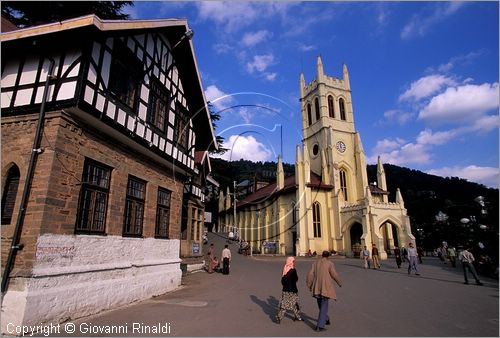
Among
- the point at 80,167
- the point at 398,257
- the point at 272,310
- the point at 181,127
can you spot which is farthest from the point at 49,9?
the point at 398,257

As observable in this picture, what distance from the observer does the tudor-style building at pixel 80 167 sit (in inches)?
276

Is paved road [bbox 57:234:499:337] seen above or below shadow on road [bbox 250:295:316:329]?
above

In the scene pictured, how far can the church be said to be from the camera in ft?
117

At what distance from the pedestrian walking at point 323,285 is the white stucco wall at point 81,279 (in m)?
5.98

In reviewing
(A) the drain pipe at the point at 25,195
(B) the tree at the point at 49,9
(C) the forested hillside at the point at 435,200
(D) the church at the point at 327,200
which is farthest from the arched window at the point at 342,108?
(A) the drain pipe at the point at 25,195

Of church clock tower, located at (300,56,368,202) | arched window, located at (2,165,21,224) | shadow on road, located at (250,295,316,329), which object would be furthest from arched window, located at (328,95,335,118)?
arched window, located at (2,165,21,224)

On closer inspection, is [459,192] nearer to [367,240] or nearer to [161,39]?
[367,240]

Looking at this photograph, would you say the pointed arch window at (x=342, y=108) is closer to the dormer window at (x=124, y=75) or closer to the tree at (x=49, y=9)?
the tree at (x=49, y=9)

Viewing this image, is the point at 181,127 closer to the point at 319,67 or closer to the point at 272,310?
the point at 272,310

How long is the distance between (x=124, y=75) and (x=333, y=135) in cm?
3870

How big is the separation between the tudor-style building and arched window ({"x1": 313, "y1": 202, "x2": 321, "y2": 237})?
1180 inches

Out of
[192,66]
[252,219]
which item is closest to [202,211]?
[192,66]

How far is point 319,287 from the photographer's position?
22.8 ft

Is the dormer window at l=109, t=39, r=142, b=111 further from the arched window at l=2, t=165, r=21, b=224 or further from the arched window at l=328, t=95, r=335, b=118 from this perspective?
the arched window at l=328, t=95, r=335, b=118
